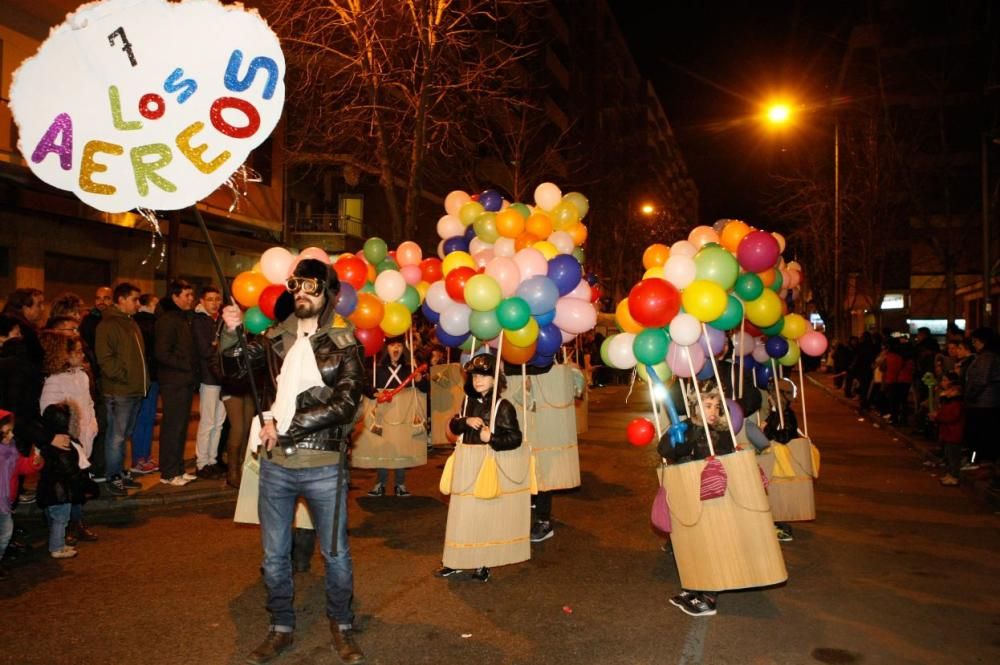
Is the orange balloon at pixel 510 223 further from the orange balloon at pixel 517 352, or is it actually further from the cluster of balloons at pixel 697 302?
the cluster of balloons at pixel 697 302

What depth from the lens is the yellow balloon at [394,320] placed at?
7238 millimetres

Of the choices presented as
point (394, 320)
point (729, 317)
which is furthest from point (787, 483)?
point (394, 320)

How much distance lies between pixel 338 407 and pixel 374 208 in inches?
1131

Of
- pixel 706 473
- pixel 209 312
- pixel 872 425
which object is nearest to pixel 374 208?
pixel 872 425

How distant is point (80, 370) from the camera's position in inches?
290

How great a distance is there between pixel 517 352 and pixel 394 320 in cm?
118

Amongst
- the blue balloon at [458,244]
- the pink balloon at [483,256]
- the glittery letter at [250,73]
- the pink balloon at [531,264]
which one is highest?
the glittery letter at [250,73]

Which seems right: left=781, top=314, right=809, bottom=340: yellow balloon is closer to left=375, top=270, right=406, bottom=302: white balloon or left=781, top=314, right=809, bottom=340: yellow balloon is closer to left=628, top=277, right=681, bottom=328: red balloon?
left=628, top=277, right=681, bottom=328: red balloon

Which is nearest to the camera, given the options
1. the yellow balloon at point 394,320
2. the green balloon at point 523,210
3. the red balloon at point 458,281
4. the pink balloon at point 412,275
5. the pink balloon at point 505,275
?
the pink balloon at point 505,275

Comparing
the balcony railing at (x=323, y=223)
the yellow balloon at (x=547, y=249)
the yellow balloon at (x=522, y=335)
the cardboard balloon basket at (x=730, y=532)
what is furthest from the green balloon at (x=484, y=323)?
the balcony railing at (x=323, y=223)

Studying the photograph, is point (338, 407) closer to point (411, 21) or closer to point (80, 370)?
point (80, 370)

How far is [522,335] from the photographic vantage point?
6.55 metres

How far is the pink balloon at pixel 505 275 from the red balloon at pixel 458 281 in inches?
13.0

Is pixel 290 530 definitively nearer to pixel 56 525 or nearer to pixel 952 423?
pixel 56 525
